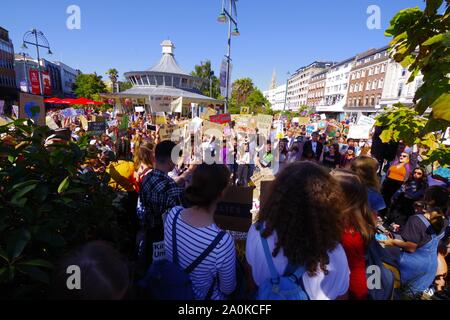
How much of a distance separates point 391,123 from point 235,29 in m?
12.1

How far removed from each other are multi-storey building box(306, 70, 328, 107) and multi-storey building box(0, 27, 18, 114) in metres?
80.7

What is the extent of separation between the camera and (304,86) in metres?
115

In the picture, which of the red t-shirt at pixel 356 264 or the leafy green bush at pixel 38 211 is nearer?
the leafy green bush at pixel 38 211

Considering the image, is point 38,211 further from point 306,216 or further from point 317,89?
point 317,89

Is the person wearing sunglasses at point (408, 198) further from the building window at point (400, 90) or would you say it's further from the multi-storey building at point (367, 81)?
the multi-storey building at point (367, 81)

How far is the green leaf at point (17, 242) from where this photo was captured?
1.18 metres

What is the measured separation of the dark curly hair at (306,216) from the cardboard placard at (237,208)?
5.43 feet

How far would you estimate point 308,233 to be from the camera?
4.97ft

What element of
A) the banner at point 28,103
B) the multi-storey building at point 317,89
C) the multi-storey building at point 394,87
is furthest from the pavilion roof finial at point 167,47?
the multi-storey building at point 317,89

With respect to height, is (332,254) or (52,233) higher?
(52,233)
